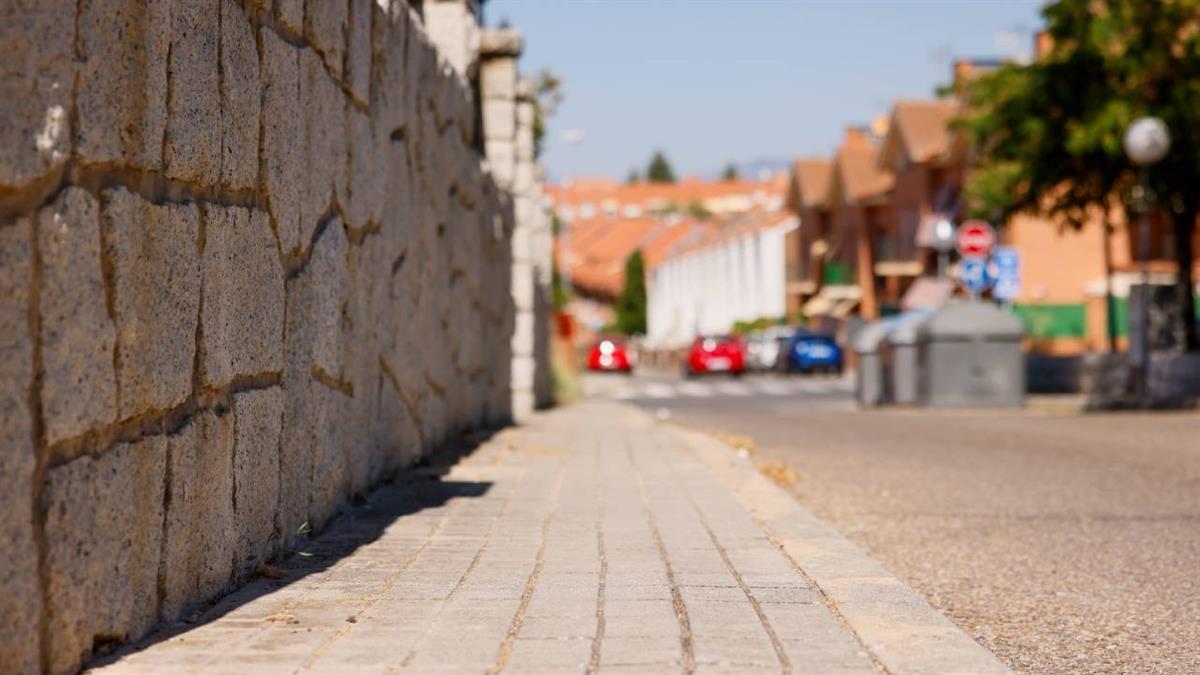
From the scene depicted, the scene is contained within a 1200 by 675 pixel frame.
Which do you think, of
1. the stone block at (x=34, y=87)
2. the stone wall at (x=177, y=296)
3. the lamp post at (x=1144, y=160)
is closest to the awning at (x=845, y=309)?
the lamp post at (x=1144, y=160)

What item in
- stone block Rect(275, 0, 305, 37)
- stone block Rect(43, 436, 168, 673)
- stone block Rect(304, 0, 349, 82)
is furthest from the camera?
stone block Rect(304, 0, 349, 82)

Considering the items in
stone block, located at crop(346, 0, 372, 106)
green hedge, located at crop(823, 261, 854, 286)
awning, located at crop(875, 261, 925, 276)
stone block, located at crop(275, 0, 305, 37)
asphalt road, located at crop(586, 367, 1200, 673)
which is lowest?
asphalt road, located at crop(586, 367, 1200, 673)

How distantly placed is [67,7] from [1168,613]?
4.09 meters

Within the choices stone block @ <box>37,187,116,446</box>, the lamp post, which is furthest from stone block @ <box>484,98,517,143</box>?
stone block @ <box>37,187,116,446</box>

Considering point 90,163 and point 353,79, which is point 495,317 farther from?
point 90,163

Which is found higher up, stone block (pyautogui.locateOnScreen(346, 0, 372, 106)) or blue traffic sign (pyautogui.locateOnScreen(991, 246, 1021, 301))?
blue traffic sign (pyautogui.locateOnScreen(991, 246, 1021, 301))

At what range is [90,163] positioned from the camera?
4.16 meters

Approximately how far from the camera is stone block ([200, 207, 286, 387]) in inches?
208

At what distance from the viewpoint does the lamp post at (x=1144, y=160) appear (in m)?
23.4

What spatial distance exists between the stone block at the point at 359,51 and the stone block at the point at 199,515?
2.72 meters

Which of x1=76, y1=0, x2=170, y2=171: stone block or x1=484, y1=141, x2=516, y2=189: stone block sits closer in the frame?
x1=76, y1=0, x2=170, y2=171: stone block

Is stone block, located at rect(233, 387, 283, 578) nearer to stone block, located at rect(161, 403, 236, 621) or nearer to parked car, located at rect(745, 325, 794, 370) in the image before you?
stone block, located at rect(161, 403, 236, 621)

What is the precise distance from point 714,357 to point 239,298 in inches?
1957

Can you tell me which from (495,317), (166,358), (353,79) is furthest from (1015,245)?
(166,358)
